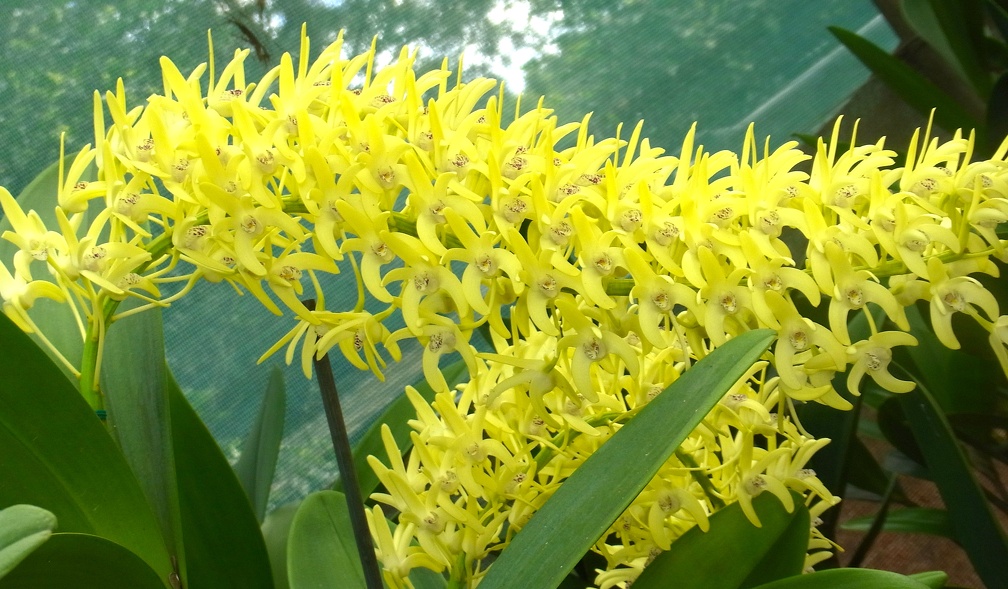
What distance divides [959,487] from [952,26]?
31.6 inches

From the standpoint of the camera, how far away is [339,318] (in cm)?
44

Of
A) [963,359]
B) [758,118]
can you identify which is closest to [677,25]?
[758,118]

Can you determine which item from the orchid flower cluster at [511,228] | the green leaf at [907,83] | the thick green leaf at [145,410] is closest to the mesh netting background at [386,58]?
the green leaf at [907,83]

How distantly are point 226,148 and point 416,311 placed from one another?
0.12 m

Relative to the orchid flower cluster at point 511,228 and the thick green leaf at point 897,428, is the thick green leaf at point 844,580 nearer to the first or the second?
the orchid flower cluster at point 511,228

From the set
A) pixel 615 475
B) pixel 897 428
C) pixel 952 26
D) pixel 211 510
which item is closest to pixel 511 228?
pixel 615 475

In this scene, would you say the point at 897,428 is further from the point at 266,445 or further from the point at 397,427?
the point at 266,445

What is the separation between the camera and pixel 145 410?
1.58 feet

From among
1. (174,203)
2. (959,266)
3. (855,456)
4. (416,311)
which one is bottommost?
(855,456)

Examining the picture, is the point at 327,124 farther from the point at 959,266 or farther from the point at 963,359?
the point at 963,359

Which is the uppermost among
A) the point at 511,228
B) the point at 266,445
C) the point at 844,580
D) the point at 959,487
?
the point at 511,228

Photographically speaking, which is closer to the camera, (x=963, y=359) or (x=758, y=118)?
(x=963, y=359)

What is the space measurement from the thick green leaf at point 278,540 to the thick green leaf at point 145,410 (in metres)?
0.23

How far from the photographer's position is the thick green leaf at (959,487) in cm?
58
